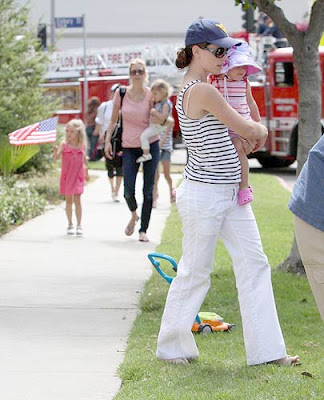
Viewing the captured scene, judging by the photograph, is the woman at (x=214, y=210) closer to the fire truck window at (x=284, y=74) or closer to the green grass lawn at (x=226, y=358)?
the green grass lawn at (x=226, y=358)

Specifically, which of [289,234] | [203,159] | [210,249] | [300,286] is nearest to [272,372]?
[210,249]

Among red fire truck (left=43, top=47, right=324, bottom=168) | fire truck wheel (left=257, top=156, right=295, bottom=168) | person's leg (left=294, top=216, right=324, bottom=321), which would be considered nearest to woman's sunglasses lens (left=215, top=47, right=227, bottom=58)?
person's leg (left=294, top=216, right=324, bottom=321)

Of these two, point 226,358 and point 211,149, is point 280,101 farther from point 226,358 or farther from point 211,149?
point 211,149

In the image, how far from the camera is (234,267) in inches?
225

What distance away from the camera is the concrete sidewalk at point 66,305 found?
18.4 ft

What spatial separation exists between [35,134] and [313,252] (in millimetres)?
8984

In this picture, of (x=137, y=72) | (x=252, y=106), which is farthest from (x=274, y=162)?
(x=252, y=106)

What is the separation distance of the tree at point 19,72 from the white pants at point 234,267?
9.43 m

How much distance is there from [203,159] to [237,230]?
430 mm

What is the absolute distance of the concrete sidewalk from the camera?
5609 mm

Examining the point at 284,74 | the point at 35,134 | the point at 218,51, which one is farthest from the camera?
the point at 284,74

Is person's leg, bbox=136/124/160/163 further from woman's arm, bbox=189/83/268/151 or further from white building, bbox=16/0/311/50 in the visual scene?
white building, bbox=16/0/311/50

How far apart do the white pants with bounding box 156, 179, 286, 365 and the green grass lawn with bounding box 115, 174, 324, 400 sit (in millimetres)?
169

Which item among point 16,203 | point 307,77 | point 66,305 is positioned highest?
point 307,77
